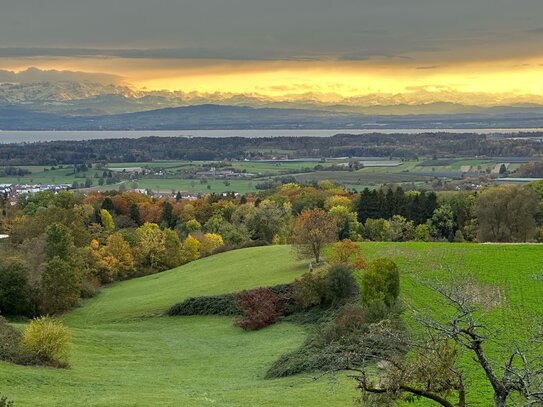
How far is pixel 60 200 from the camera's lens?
98.4 meters

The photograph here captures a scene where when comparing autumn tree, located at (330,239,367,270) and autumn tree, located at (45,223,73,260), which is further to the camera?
autumn tree, located at (45,223,73,260)

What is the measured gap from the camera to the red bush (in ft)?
151

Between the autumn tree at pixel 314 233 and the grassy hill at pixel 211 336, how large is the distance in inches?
85.5

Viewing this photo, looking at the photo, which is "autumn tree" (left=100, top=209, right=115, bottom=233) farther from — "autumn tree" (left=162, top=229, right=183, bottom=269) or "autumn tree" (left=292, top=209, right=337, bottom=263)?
"autumn tree" (left=292, top=209, right=337, bottom=263)

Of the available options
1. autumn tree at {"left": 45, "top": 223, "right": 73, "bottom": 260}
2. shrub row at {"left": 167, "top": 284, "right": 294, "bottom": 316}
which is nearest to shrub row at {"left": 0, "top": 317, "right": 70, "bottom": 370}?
shrub row at {"left": 167, "top": 284, "right": 294, "bottom": 316}

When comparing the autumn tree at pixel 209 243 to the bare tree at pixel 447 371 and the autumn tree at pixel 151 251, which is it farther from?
the bare tree at pixel 447 371

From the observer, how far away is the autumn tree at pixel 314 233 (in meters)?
53.1

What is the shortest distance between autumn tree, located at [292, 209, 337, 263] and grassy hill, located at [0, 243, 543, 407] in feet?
7.13

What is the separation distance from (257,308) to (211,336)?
13.4 ft

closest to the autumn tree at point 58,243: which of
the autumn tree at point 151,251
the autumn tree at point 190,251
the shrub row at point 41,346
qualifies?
the autumn tree at point 151,251

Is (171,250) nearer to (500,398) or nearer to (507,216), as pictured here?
(507,216)

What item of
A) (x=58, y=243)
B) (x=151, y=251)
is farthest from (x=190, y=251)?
(x=58, y=243)

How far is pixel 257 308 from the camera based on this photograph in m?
47.1

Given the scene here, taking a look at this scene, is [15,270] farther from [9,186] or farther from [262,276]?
[9,186]
